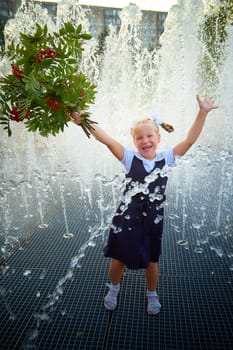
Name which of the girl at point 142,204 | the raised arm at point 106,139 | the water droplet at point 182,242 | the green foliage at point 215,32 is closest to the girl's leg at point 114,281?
the girl at point 142,204

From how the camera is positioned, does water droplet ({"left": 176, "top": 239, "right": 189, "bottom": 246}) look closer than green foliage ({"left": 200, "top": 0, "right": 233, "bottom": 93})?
Yes

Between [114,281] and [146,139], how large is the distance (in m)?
1.07

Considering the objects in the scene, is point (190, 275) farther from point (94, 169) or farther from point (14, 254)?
point (94, 169)

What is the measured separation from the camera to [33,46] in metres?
1.31

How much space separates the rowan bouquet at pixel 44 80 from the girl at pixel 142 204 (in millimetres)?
628

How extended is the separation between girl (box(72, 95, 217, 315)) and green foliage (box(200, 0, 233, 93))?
10.6 meters

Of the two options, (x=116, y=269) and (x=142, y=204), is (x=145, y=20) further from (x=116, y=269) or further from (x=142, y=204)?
(x=116, y=269)

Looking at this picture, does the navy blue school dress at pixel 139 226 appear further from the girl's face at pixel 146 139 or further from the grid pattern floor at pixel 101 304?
the grid pattern floor at pixel 101 304

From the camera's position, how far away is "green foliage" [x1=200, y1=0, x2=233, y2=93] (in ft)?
39.0

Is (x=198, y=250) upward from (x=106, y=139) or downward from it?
downward

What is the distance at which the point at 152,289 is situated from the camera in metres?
2.23

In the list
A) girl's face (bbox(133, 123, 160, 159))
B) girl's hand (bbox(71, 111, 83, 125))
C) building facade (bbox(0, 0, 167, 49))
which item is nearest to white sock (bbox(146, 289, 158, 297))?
girl's face (bbox(133, 123, 160, 159))

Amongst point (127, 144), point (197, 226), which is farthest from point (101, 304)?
point (127, 144)

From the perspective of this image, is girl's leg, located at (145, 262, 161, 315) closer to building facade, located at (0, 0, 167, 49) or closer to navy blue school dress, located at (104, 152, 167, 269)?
navy blue school dress, located at (104, 152, 167, 269)
